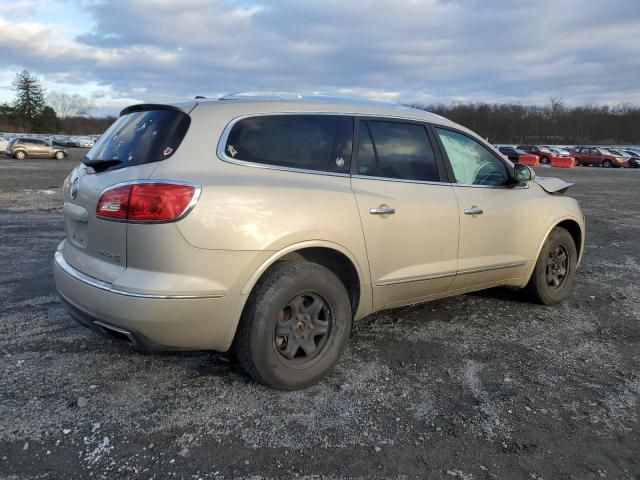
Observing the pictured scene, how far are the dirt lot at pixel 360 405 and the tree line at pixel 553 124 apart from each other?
9663 centimetres

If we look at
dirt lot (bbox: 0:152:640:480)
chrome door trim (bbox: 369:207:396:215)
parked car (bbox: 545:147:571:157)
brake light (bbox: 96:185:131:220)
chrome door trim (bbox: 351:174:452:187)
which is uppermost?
parked car (bbox: 545:147:571:157)

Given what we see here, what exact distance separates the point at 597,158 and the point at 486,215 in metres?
49.0

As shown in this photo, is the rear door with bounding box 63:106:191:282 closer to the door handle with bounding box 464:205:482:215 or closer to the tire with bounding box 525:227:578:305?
the door handle with bounding box 464:205:482:215

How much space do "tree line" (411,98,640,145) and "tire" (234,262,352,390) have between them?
97.4 metres

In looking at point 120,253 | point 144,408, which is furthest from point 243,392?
point 120,253

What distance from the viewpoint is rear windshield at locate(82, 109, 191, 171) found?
10.0ft

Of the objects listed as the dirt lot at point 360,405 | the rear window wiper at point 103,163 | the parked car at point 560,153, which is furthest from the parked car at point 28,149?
the parked car at point 560,153

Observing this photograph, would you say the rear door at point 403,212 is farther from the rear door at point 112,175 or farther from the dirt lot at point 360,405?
the rear door at point 112,175

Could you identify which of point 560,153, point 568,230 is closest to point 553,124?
point 560,153

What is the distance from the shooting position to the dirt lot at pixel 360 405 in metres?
2.64

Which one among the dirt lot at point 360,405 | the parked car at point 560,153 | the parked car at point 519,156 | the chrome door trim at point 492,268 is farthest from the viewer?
the parked car at point 560,153

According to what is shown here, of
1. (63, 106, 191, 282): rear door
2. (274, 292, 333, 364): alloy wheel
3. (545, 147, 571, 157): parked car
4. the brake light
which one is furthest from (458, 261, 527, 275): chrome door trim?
(545, 147, 571, 157): parked car

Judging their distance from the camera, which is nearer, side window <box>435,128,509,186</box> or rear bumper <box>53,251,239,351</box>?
rear bumper <box>53,251,239,351</box>

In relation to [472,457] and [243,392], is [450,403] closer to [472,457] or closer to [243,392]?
[472,457]
